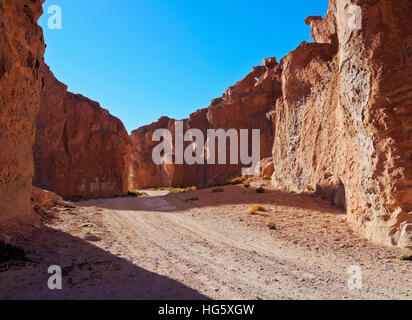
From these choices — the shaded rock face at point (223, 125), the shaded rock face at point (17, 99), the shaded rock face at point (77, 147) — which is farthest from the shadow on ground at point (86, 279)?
the shaded rock face at point (223, 125)

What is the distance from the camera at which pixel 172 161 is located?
5006 cm

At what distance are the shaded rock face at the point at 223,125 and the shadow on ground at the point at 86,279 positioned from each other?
3062cm

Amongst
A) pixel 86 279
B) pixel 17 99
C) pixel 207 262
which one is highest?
pixel 17 99

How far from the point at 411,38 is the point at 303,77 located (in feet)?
32.4

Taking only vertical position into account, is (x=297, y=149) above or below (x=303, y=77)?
below

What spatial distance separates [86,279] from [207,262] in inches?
86.4

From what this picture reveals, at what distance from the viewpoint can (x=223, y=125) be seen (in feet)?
137

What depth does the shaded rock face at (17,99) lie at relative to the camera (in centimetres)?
612

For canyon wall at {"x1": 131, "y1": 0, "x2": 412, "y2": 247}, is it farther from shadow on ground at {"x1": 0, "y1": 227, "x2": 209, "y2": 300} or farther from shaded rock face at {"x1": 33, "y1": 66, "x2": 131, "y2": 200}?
shaded rock face at {"x1": 33, "y1": 66, "x2": 131, "y2": 200}

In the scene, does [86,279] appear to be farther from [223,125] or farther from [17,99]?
[223,125]

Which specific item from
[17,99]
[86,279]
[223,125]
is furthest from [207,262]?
[223,125]

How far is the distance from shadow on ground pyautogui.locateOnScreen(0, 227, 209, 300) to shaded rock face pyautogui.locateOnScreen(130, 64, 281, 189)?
100ft
